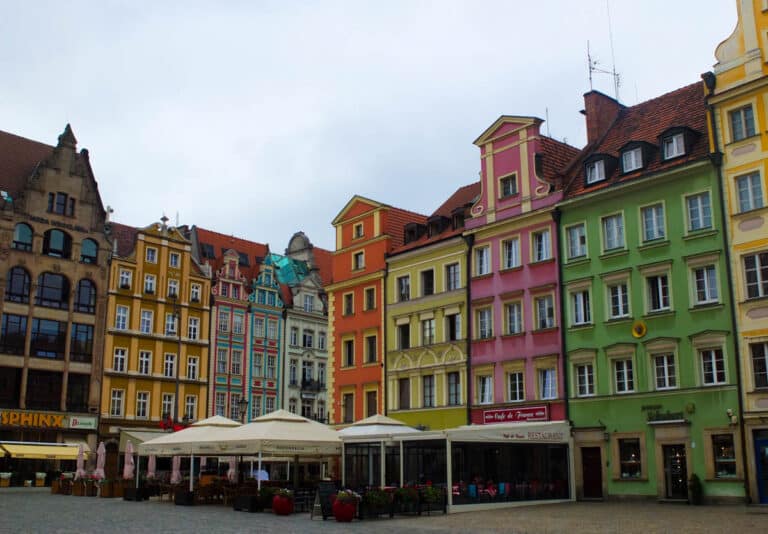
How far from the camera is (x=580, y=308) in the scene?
34688mm

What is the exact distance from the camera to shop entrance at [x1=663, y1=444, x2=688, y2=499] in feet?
98.4

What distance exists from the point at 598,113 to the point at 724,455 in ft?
55.5

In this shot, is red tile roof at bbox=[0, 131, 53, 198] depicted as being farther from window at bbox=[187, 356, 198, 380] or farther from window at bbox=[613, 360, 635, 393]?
window at bbox=[613, 360, 635, 393]

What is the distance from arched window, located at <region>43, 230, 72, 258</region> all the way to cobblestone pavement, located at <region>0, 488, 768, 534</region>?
94.3 feet

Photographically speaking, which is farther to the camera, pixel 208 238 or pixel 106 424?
pixel 208 238

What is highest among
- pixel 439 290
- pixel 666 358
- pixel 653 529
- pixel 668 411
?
pixel 439 290

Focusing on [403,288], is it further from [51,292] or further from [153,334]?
[51,292]

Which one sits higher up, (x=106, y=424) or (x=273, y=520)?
(x=106, y=424)

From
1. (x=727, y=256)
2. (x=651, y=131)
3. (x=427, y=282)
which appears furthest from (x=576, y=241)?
(x=427, y=282)

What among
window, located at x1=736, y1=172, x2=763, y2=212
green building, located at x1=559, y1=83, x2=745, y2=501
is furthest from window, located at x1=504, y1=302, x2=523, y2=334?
window, located at x1=736, y1=172, x2=763, y2=212

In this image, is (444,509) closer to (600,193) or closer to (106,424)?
(600,193)

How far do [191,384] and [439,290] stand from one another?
27948 mm

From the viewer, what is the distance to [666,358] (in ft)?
102

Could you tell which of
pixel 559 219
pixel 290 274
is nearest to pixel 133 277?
pixel 290 274
